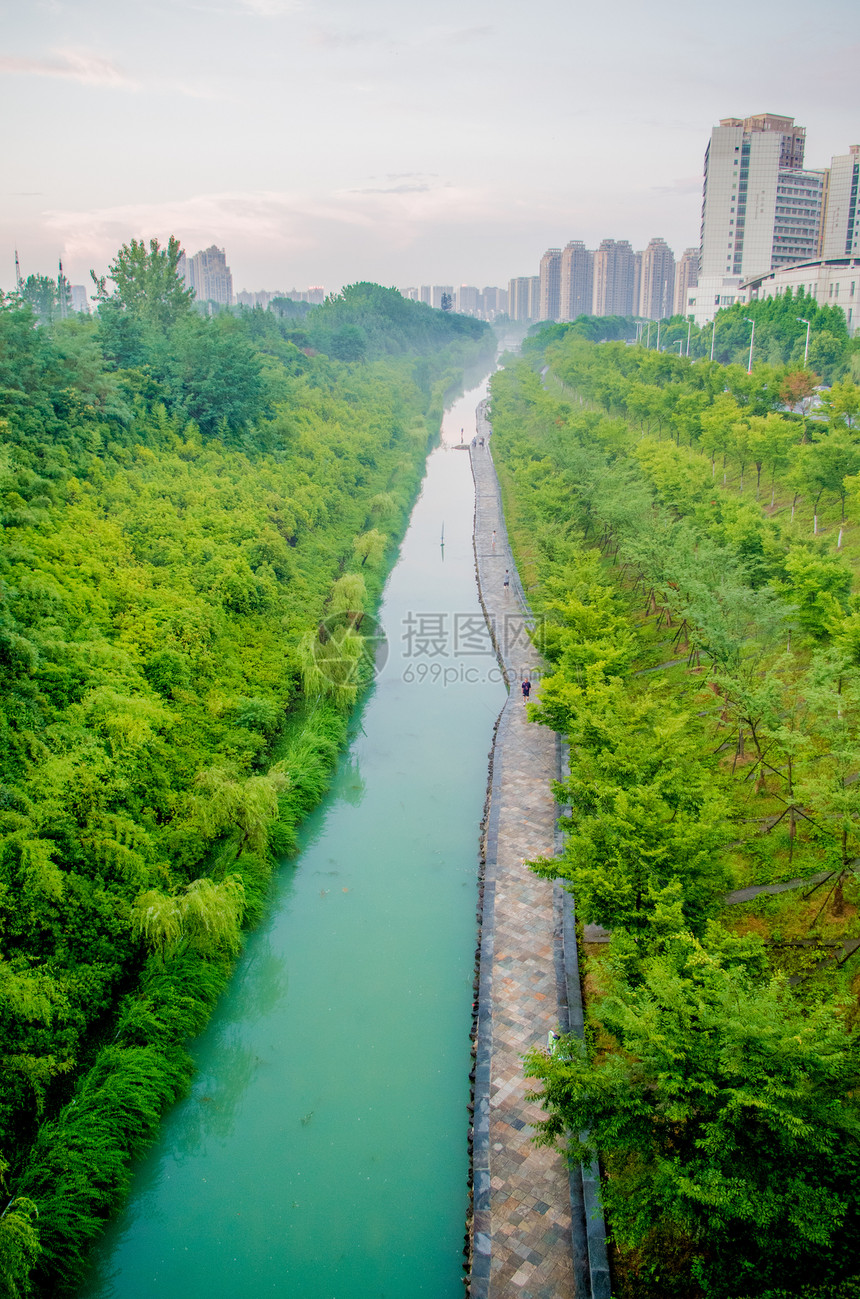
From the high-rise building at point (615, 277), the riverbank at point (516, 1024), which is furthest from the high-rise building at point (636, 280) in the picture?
the riverbank at point (516, 1024)

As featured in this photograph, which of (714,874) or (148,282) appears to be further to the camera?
(148,282)

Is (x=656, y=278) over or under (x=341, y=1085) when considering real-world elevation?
over

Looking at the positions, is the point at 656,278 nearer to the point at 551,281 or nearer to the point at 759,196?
the point at 551,281

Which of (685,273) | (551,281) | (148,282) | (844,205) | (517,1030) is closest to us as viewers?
(517,1030)

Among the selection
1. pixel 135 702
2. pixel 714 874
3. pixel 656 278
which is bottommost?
pixel 714 874

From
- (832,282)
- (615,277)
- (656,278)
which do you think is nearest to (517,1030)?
(832,282)

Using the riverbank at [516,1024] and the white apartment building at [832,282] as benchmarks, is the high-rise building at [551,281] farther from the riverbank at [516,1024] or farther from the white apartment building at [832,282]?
the riverbank at [516,1024]

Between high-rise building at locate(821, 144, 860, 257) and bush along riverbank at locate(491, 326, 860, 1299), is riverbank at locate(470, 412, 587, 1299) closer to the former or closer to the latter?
bush along riverbank at locate(491, 326, 860, 1299)
